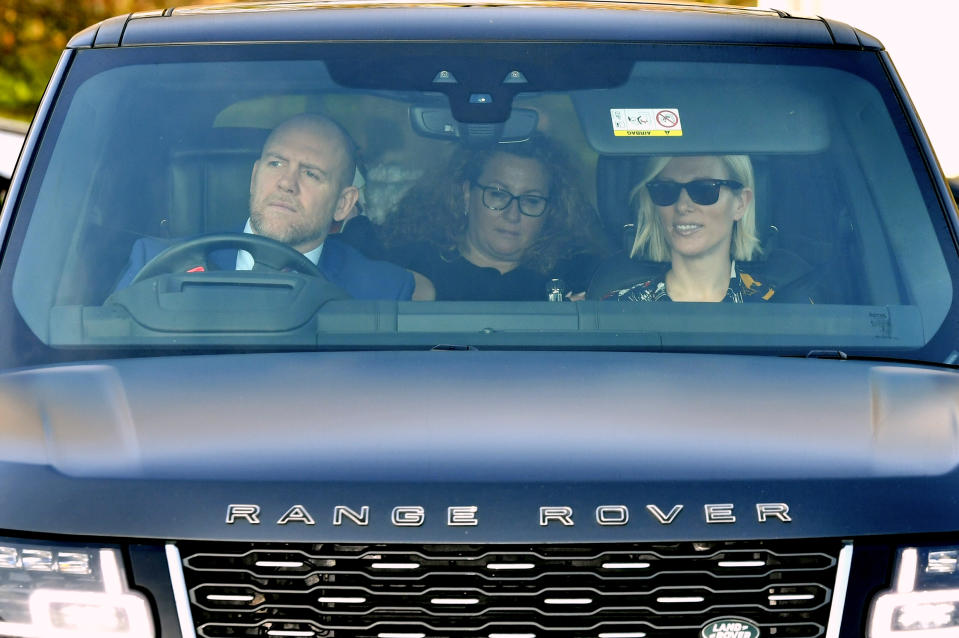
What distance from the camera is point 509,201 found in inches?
157

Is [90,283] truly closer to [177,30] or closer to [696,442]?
[177,30]

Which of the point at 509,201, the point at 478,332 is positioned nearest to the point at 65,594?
the point at 478,332

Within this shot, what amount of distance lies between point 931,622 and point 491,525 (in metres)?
0.78

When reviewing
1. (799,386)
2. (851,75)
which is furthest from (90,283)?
(851,75)

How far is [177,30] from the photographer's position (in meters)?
4.11

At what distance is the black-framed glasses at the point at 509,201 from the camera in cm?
398

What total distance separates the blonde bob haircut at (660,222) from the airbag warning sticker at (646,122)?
68mm

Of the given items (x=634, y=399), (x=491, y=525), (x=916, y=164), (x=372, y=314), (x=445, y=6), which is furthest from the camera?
(x=445, y=6)

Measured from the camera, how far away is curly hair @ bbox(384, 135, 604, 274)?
154 inches

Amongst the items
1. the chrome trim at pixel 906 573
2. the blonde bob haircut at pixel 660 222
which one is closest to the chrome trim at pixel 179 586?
the chrome trim at pixel 906 573

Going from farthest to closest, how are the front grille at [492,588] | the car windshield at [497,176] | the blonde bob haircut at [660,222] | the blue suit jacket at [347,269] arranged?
the blonde bob haircut at [660,222]
the car windshield at [497,176]
the blue suit jacket at [347,269]
the front grille at [492,588]

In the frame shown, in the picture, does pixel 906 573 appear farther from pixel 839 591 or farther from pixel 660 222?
pixel 660 222

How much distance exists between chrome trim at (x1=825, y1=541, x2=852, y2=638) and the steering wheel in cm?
142

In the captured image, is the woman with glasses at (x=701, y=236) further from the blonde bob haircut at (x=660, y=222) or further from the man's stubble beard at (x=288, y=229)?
the man's stubble beard at (x=288, y=229)
